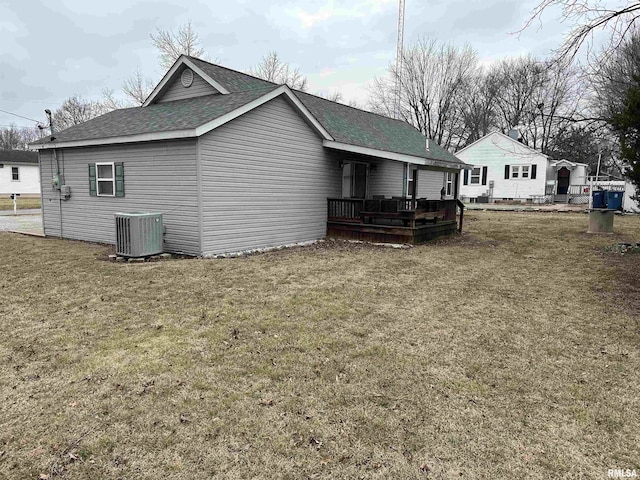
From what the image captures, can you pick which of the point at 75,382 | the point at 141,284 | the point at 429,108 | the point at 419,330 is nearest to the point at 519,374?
the point at 419,330

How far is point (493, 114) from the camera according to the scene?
4409 centimetres

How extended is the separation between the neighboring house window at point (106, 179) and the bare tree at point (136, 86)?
28027 millimetres

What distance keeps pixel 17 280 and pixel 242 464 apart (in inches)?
248

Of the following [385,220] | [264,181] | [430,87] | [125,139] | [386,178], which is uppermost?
[430,87]

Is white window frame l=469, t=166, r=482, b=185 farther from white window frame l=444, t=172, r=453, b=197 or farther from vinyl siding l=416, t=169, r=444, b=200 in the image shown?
vinyl siding l=416, t=169, r=444, b=200

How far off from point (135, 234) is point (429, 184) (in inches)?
550

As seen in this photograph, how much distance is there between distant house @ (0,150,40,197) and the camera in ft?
117

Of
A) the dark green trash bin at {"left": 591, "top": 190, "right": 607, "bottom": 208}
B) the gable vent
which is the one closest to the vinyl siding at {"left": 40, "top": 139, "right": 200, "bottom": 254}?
the gable vent

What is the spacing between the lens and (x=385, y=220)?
12023mm

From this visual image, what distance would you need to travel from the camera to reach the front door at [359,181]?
1458cm

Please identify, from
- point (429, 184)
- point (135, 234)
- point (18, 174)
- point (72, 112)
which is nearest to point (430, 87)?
point (429, 184)

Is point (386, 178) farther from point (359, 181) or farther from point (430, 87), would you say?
point (430, 87)

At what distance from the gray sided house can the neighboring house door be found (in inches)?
1010

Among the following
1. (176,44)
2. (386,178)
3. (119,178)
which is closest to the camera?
(119,178)
